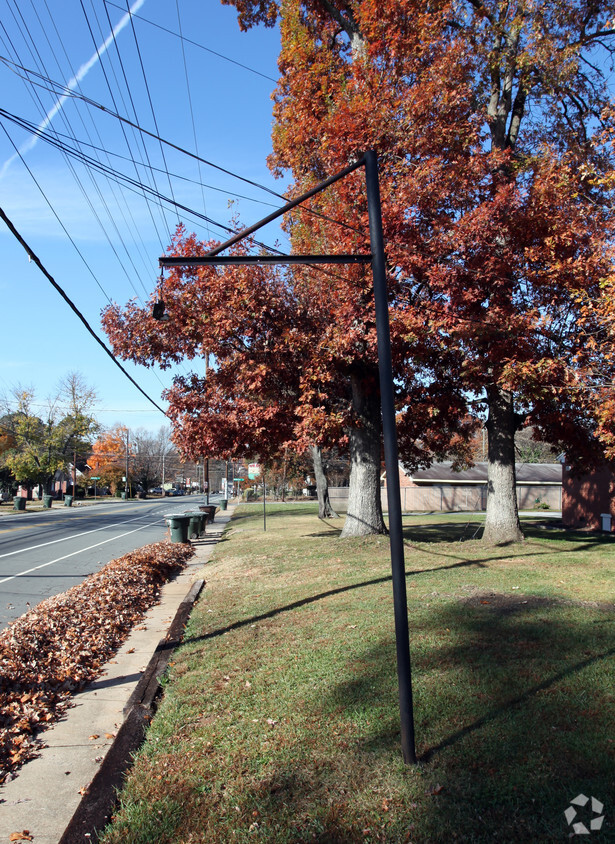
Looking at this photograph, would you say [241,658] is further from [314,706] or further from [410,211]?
[410,211]

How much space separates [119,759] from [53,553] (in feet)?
48.3

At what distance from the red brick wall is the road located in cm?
1672

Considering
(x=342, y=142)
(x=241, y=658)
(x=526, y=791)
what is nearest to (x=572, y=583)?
(x=241, y=658)

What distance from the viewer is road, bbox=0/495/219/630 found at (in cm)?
1143

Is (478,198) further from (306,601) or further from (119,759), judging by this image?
(119,759)

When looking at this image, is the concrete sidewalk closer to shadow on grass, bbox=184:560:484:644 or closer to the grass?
the grass

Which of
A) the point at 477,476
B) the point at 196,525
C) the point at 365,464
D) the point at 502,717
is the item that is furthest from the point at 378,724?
the point at 477,476

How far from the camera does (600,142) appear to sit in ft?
38.8

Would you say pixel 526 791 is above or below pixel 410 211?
below

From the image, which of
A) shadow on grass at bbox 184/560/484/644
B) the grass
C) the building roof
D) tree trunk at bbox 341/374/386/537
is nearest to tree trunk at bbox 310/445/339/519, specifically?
tree trunk at bbox 341/374/386/537

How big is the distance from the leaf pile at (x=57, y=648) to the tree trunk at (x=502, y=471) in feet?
26.9

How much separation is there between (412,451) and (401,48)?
10.1 m

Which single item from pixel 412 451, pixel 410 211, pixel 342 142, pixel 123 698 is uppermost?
pixel 342 142

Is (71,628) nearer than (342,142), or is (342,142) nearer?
(71,628)
